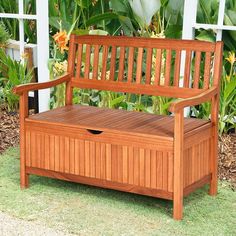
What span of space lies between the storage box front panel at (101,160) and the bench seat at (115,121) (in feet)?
0.29

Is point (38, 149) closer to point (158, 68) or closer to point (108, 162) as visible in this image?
point (108, 162)

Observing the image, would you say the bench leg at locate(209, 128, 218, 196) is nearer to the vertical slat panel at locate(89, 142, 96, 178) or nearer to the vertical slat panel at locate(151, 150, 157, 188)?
the vertical slat panel at locate(151, 150, 157, 188)

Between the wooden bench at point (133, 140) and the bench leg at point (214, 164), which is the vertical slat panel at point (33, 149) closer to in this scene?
the wooden bench at point (133, 140)

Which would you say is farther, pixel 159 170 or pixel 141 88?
pixel 141 88

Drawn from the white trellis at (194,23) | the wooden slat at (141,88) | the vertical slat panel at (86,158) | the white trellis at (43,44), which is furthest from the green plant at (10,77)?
the vertical slat panel at (86,158)

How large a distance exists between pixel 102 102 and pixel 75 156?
1.35 meters

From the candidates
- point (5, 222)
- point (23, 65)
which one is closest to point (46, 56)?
point (23, 65)

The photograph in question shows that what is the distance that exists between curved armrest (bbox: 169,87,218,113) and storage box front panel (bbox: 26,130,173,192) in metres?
0.26

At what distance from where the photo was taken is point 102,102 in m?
5.46

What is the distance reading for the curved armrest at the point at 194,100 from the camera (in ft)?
12.2

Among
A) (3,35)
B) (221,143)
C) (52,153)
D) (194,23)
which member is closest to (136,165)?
(52,153)

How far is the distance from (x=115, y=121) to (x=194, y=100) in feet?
1.77

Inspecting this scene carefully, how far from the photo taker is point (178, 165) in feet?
12.4

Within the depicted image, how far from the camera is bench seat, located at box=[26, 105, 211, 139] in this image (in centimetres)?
394
